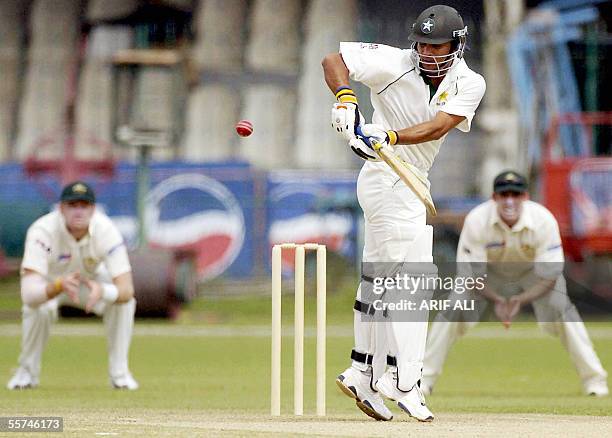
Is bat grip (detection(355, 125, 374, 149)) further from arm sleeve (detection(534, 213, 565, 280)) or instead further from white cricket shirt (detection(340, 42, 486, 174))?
arm sleeve (detection(534, 213, 565, 280))

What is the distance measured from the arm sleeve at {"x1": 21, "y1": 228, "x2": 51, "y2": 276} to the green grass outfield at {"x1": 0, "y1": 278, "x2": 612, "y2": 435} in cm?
72

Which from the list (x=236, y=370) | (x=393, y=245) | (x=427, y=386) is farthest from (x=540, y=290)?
(x=393, y=245)

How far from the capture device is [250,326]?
587 inches

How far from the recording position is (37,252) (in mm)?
9016

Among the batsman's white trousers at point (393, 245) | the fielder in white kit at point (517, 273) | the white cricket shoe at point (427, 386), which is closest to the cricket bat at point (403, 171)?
the batsman's white trousers at point (393, 245)

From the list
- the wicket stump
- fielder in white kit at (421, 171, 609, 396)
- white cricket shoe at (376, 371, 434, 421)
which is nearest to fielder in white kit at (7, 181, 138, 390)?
fielder in white kit at (421, 171, 609, 396)

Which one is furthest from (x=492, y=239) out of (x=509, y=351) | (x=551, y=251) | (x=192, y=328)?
(x=192, y=328)

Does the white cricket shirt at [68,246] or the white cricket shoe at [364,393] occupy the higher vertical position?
the white cricket shirt at [68,246]

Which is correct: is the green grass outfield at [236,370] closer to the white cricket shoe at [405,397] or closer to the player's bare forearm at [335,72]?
the white cricket shoe at [405,397]

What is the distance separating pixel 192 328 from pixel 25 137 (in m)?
6.97

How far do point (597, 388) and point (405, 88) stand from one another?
307cm

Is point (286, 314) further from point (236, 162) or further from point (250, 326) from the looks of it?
point (236, 162)

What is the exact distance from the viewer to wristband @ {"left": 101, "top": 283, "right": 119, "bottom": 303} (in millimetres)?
9016

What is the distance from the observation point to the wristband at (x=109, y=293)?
9.02 meters
